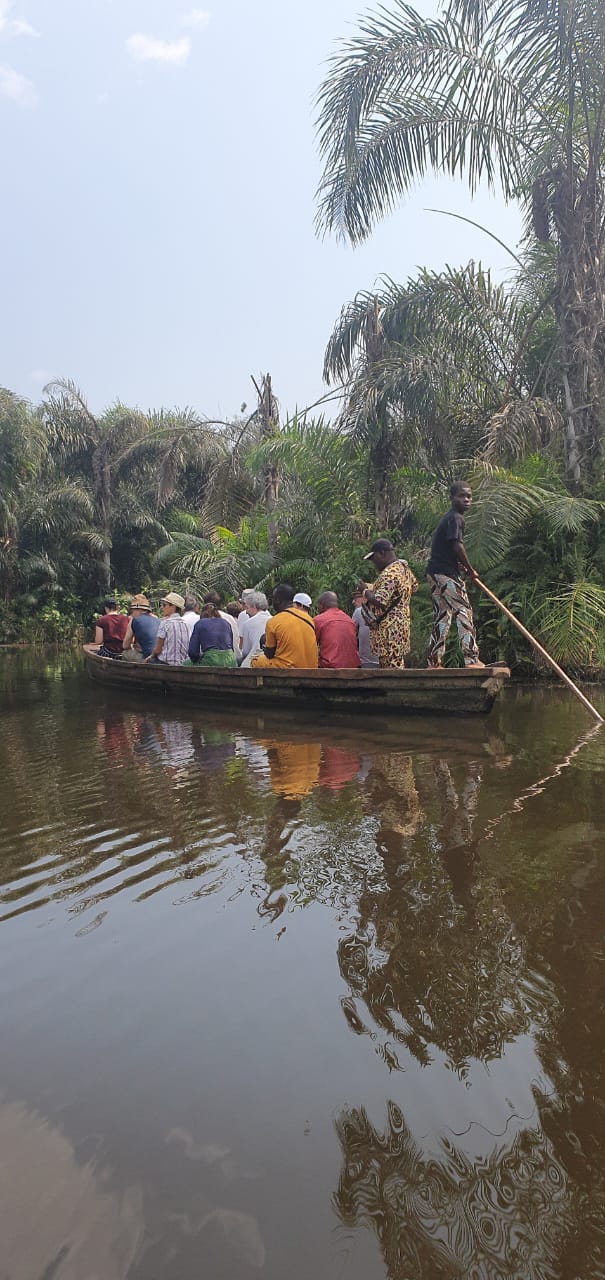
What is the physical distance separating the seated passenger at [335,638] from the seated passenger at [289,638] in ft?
0.35

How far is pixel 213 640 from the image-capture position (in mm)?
10133

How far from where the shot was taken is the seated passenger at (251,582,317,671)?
869 cm

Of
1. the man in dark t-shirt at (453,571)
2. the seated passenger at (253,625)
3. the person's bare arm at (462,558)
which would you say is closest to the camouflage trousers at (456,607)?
the man in dark t-shirt at (453,571)

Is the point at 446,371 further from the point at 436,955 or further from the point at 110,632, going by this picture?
the point at 436,955

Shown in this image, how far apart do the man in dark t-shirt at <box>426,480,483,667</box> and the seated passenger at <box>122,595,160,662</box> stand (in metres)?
4.62

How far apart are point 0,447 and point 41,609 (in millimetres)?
5730

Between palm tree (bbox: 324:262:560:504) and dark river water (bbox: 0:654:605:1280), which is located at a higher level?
palm tree (bbox: 324:262:560:504)

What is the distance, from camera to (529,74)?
34.9 feet

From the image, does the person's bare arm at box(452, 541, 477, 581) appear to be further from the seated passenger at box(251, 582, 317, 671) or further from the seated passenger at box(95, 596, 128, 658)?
the seated passenger at box(95, 596, 128, 658)

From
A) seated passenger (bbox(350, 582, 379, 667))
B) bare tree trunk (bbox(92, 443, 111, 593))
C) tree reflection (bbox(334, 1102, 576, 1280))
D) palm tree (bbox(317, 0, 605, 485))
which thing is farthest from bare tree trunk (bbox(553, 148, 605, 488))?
bare tree trunk (bbox(92, 443, 111, 593))

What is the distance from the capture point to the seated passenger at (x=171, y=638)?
1078cm

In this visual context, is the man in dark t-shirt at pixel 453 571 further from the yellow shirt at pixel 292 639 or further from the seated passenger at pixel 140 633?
the seated passenger at pixel 140 633

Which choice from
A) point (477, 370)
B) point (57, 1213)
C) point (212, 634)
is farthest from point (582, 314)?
point (57, 1213)

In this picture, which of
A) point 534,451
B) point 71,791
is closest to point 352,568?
point 534,451
